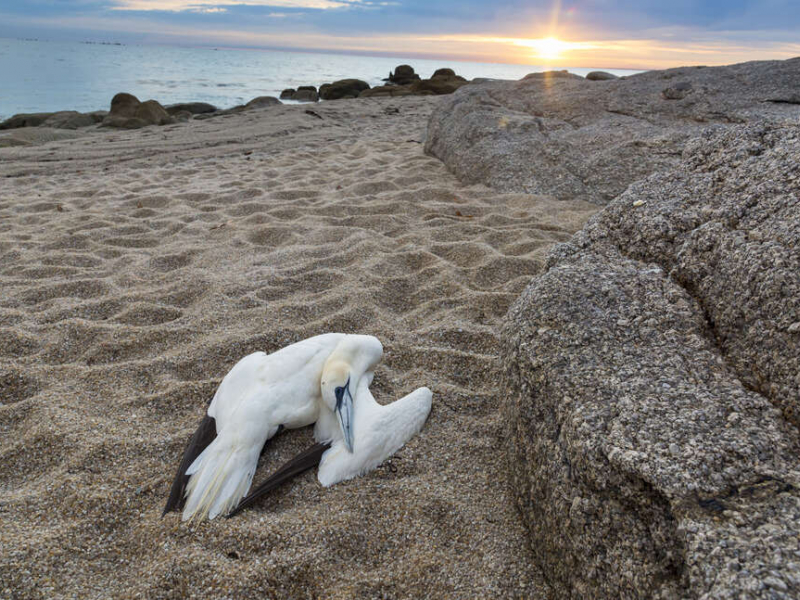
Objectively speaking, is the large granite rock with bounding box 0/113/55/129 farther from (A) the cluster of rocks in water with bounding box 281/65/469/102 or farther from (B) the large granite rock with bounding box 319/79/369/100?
(B) the large granite rock with bounding box 319/79/369/100

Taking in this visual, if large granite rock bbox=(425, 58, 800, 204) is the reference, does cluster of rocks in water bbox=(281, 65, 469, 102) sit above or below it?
above

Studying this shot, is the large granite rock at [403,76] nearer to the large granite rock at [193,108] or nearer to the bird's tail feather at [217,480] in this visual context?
the large granite rock at [193,108]

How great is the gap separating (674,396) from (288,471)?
123 centimetres

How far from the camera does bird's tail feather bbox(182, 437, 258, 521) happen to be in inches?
64.7

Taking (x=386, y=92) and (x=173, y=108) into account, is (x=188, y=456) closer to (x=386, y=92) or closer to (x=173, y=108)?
(x=173, y=108)

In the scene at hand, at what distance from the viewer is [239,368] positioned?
2.11 meters

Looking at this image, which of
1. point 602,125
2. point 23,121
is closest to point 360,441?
point 602,125

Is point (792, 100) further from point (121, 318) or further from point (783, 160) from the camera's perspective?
point (121, 318)

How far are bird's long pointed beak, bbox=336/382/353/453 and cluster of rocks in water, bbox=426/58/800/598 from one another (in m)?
0.56

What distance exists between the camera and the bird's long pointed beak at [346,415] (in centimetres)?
185

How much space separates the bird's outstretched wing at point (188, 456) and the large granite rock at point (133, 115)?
1017cm

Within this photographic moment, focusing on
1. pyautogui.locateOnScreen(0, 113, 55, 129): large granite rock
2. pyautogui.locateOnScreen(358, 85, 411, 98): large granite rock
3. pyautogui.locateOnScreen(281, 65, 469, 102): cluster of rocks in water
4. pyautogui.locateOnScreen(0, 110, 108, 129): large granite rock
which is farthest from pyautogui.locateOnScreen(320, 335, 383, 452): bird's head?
pyautogui.locateOnScreen(358, 85, 411, 98): large granite rock

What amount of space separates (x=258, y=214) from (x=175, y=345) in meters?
2.20

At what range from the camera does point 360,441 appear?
1854 millimetres
